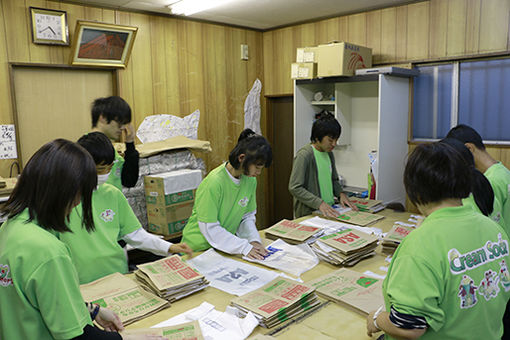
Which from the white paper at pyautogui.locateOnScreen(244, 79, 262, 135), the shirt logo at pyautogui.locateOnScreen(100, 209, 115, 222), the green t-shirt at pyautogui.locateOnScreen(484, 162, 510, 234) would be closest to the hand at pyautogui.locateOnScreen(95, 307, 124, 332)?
the shirt logo at pyautogui.locateOnScreen(100, 209, 115, 222)

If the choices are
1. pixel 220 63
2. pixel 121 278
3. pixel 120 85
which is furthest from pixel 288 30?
pixel 121 278

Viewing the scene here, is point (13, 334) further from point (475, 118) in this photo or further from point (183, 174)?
point (475, 118)

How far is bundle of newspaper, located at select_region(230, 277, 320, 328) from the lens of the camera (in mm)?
1474

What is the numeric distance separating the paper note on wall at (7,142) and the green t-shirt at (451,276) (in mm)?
3199

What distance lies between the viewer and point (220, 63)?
4629 mm

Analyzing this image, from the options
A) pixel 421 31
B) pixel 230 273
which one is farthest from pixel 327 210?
pixel 421 31

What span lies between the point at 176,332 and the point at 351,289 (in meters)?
0.75

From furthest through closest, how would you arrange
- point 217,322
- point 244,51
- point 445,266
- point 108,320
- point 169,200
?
point 244,51
point 169,200
point 217,322
point 108,320
point 445,266

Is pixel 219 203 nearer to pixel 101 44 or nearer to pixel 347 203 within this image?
pixel 347 203

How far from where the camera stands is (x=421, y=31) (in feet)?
12.2

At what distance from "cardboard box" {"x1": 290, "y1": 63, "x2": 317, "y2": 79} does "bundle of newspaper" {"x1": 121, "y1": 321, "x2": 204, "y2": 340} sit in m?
2.99

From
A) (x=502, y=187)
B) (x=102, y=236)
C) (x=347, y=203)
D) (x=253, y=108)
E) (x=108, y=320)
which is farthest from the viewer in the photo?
(x=253, y=108)

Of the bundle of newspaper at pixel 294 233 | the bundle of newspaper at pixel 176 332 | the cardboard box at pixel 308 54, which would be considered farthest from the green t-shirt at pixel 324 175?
the bundle of newspaper at pixel 176 332

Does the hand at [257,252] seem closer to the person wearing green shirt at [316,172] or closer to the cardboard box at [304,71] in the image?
the person wearing green shirt at [316,172]
